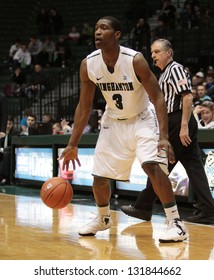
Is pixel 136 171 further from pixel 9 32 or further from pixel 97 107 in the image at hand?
pixel 9 32

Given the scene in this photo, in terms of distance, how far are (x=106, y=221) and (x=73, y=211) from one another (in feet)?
8.39

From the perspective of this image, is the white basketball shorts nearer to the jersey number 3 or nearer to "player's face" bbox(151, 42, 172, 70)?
the jersey number 3

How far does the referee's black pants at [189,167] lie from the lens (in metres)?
8.05

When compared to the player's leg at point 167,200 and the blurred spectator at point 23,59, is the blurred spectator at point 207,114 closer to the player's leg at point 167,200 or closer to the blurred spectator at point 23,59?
the player's leg at point 167,200

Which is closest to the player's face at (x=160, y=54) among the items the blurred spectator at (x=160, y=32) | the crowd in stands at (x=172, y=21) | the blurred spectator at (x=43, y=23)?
the crowd in stands at (x=172, y=21)

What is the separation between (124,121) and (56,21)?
788 inches

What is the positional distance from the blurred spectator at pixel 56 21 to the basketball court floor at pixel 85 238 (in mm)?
16829

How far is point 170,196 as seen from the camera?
6.48 meters

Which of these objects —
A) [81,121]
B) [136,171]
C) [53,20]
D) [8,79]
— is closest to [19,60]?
[8,79]

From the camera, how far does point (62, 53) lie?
23.6 meters

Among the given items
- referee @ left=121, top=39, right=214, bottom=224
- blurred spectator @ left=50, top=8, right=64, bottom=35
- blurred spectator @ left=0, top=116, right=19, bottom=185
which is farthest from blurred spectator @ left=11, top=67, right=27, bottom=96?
referee @ left=121, top=39, right=214, bottom=224

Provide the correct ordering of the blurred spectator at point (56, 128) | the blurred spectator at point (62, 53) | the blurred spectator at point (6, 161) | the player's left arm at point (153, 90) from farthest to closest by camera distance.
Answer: the blurred spectator at point (62, 53) → the blurred spectator at point (6, 161) → the blurred spectator at point (56, 128) → the player's left arm at point (153, 90)

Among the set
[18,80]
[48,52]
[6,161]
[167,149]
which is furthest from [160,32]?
[167,149]

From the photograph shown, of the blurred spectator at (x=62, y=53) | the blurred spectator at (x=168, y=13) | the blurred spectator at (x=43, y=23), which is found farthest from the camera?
the blurred spectator at (x=43, y=23)
